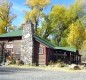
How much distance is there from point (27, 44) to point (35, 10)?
2063 centimetres

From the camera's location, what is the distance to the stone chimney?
45.5 meters

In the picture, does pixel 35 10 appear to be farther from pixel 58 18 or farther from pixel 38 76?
pixel 38 76

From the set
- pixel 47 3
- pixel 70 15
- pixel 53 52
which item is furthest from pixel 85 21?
pixel 53 52

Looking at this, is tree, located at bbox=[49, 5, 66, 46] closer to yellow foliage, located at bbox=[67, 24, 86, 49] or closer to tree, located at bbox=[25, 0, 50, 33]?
tree, located at bbox=[25, 0, 50, 33]

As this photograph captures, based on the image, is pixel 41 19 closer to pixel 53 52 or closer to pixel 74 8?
pixel 74 8

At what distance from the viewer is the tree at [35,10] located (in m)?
64.7

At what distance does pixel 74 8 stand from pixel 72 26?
6.57 m

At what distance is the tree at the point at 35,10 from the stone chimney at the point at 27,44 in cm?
1862

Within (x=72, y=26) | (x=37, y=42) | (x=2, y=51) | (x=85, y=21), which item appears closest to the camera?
(x=37, y=42)

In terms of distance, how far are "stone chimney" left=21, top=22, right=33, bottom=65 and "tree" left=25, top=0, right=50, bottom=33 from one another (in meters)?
18.6

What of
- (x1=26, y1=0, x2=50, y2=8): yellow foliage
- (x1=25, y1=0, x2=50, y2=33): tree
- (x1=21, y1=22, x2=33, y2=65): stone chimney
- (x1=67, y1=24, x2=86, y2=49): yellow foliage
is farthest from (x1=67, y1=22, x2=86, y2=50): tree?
(x1=21, y1=22, x2=33, y2=65): stone chimney

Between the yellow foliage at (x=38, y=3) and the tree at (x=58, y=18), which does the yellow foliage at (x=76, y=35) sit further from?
the yellow foliage at (x=38, y=3)

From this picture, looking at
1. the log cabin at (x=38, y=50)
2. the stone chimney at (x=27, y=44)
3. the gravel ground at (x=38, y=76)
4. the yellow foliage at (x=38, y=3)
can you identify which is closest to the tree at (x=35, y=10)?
the yellow foliage at (x=38, y=3)

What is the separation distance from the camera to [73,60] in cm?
5631
